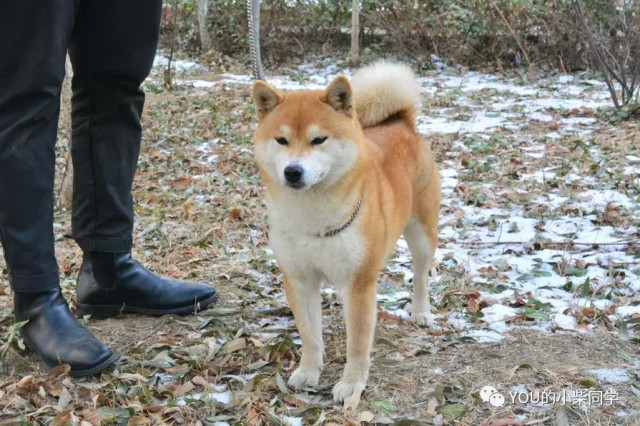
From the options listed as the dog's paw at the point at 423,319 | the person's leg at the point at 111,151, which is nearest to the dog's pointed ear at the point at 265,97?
the person's leg at the point at 111,151

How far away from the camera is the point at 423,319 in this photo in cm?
286

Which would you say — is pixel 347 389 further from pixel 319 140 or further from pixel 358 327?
pixel 319 140

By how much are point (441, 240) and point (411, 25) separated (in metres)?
7.21

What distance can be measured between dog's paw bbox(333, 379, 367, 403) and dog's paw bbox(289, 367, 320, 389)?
0.10m

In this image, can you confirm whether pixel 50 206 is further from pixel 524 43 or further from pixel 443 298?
pixel 524 43

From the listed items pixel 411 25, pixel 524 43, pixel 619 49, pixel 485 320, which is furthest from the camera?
pixel 411 25

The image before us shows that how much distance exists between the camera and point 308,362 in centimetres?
238

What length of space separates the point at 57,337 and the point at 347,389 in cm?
97

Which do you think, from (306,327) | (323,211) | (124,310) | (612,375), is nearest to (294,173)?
(323,211)

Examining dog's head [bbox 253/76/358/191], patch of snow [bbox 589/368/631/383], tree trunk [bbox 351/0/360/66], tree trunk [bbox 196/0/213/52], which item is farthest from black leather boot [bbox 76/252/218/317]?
tree trunk [bbox 196/0/213/52]

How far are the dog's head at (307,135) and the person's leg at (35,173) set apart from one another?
679 mm

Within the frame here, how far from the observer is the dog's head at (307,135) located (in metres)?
2.22

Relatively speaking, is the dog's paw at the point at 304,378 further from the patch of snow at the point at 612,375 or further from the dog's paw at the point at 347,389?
the patch of snow at the point at 612,375

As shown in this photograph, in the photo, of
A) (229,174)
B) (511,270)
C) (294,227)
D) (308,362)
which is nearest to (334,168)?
(294,227)
